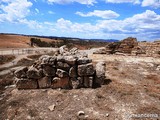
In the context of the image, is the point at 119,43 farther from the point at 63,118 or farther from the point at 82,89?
the point at 63,118

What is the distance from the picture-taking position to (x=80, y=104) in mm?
11195

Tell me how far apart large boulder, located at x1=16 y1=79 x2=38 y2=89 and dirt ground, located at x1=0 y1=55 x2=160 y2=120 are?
392 mm

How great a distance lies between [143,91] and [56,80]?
5.28 metres

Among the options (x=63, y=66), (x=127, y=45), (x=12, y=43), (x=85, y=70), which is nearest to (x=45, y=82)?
(x=63, y=66)

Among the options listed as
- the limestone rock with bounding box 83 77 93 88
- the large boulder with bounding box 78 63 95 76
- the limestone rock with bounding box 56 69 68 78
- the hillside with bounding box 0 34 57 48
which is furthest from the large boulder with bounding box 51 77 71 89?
the hillside with bounding box 0 34 57 48

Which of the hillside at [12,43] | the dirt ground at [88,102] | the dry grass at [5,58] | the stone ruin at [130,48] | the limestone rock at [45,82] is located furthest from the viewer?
the hillside at [12,43]

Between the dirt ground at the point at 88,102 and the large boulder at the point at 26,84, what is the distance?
1.29ft

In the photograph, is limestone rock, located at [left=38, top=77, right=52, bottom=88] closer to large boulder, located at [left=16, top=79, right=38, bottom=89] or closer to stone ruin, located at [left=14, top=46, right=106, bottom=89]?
stone ruin, located at [left=14, top=46, right=106, bottom=89]

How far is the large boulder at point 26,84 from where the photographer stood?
44.1ft

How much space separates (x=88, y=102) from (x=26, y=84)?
14.3 feet

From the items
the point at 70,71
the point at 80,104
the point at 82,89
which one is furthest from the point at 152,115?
the point at 70,71

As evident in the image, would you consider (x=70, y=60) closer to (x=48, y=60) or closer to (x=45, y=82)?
(x=48, y=60)

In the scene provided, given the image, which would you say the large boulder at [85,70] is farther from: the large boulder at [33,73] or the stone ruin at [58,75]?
the large boulder at [33,73]

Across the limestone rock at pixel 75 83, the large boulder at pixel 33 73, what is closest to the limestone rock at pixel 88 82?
the limestone rock at pixel 75 83
